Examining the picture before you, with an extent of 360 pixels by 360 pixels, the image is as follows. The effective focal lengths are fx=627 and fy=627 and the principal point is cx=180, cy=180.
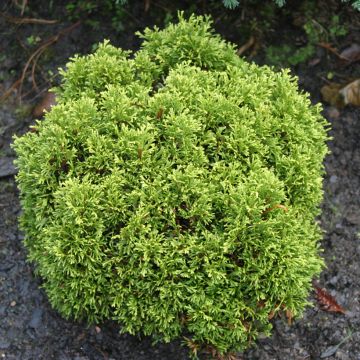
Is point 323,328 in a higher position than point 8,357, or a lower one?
higher

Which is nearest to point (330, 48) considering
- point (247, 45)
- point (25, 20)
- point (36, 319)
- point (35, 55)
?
point (247, 45)

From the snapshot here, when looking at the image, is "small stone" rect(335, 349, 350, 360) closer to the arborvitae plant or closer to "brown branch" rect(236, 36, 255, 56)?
the arborvitae plant

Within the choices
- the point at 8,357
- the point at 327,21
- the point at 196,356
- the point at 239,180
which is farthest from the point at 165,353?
the point at 327,21

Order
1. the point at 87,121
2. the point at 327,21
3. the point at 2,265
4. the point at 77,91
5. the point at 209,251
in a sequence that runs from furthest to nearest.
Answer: the point at 327,21
the point at 2,265
the point at 77,91
the point at 87,121
the point at 209,251

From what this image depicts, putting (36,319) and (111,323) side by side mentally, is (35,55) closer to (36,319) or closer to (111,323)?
(36,319)

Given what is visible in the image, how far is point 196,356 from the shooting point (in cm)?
302

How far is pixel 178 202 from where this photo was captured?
9.00 feet

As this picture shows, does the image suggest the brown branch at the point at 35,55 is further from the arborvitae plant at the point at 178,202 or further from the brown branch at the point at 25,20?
the arborvitae plant at the point at 178,202

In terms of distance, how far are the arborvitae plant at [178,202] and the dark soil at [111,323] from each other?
30 cm

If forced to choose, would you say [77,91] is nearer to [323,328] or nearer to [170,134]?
[170,134]

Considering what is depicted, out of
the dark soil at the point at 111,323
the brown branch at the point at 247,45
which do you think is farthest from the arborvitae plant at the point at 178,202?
the brown branch at the point at 247,45

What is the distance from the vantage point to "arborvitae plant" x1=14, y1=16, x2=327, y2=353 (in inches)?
106

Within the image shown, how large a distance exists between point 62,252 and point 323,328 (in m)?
1.50

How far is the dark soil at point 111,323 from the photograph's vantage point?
3.25m
